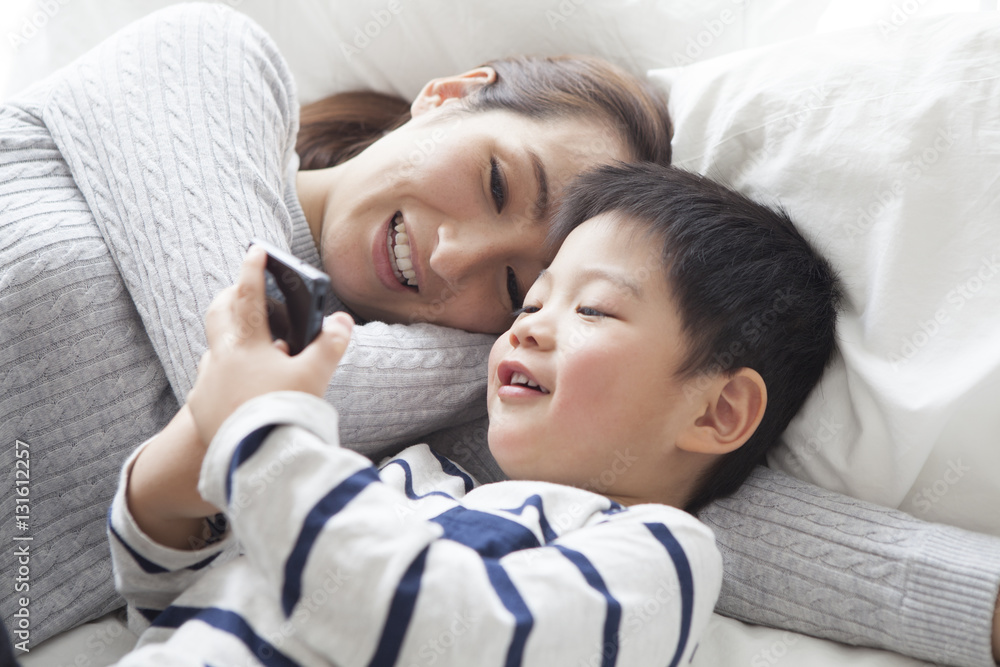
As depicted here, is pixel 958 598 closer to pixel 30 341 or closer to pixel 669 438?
pixel 669 438

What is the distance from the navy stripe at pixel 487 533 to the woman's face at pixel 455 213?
457 mm

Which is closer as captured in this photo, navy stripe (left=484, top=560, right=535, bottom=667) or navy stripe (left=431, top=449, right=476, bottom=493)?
navy stripe (left=484, top=560, right=535, bottom=667)

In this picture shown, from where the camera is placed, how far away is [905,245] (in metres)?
1.02

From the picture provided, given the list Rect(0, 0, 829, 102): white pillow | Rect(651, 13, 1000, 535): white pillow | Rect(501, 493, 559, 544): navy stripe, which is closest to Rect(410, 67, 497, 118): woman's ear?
Rect(0, 0, 829, 102): white pillow

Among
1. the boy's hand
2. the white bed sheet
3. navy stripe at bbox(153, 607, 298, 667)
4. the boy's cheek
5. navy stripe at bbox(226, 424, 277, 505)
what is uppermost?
the boy's hand

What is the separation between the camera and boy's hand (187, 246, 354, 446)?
2.46 feet

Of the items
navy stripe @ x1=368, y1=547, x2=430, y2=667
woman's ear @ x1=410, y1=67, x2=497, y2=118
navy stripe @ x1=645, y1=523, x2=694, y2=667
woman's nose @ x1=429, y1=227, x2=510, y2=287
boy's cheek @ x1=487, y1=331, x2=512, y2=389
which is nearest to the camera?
navy stripe @ x1=368, y1=547, x2=430, y2=667

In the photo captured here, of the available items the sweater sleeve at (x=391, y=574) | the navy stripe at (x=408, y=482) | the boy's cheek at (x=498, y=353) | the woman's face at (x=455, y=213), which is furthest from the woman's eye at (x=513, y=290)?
the sweater sleeve at (x=391, y=574)

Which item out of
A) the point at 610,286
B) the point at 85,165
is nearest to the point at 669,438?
the point at 610,286

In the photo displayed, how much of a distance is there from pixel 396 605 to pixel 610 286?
48cm

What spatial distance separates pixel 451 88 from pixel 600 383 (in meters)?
0.70

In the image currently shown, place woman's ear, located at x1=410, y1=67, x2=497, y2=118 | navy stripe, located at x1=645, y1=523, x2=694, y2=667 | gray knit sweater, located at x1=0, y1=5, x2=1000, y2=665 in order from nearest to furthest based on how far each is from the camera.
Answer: navy stripe, located at x1=645, y1=523, x2=694, y2=667, gray knit sweater, located at x1=0, y1=5, x2=1000, y2=665, woman's ear, located at x1=410, y1=67, x2=497, y2=118

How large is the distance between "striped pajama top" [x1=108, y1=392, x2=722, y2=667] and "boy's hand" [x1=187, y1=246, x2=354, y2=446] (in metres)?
0.03

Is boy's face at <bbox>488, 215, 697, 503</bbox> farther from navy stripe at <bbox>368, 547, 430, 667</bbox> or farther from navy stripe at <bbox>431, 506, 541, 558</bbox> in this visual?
navy stripe at <bbox>368, 547, 430, 667</bbox>
